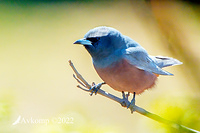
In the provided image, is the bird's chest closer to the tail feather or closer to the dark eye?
the dark eye

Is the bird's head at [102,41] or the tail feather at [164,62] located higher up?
the bird's head at [102,41]

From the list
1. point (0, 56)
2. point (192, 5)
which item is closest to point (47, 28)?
point (0, 56)

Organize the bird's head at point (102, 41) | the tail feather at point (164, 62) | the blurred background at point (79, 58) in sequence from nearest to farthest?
the blurred background at point (79, 58) < the bird's head at point (102, 41) < the tail feather at point (164, 62)

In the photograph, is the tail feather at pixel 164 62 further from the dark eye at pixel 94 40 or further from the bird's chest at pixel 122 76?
the dark eye at pixel 94 40

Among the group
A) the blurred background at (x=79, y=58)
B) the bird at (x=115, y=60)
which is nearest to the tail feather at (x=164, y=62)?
the blurred background at (x=79, y=58)

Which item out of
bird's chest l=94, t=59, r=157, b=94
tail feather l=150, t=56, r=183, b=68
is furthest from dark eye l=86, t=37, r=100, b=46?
tail feather l=150, t=56, r=183, b=68

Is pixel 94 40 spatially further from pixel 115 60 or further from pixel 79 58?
pixel 79 58
